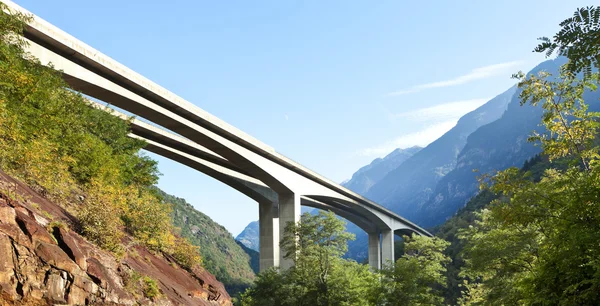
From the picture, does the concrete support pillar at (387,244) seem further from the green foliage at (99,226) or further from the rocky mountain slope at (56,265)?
the green foliage at (99,226)

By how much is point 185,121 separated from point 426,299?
2002 centimetres

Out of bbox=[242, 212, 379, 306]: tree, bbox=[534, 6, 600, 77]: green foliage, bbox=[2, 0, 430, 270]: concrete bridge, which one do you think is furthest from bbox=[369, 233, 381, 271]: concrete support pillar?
bbox=[534, 6, 600, 77]: green foliage

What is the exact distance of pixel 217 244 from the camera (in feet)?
419

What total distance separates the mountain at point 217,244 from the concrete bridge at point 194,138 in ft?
159

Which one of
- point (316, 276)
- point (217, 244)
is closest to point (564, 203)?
point (316, 276)

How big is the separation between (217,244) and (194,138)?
311 feet

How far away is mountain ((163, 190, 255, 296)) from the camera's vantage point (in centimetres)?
10802

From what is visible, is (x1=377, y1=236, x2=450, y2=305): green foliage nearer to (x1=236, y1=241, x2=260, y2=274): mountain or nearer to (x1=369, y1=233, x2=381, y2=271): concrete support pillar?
(x1=369, y1=233, x2=381, y2=271): concrete support pillar

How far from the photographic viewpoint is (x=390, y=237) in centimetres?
8581

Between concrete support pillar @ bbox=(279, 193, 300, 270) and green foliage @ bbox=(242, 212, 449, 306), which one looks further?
concrete support pillar @ bbox=(279, 193, 300, 270)

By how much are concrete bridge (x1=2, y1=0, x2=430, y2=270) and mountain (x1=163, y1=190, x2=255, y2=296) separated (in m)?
48.5

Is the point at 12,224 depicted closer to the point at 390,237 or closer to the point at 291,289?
the point at 291,289

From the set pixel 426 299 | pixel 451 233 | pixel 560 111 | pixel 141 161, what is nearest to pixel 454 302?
pixel 451 233

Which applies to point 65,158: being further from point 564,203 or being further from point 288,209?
point 288,209
